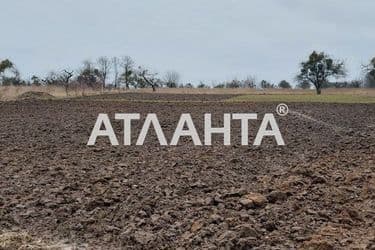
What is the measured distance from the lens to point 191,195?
22.3ft

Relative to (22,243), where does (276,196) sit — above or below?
above

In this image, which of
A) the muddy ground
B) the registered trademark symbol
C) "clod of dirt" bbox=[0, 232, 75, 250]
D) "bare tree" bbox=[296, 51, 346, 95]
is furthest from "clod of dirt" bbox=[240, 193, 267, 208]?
"bare tree" bbox=[296, 51, 346, 95]

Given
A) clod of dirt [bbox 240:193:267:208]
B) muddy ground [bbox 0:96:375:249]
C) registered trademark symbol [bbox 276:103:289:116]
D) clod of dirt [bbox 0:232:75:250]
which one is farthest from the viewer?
registered trademark symbol [bbox 276:103:289:116]

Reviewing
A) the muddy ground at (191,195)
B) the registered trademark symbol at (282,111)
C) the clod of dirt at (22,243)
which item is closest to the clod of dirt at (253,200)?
the muddy ground at (191,195)

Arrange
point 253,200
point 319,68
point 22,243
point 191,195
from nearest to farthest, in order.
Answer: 1. point 22,243
2. point 253,200
3. point 191,195
4. point 319,68

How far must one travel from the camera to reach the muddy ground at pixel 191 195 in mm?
5168

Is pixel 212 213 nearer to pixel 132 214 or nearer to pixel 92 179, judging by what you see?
pixel 132 214

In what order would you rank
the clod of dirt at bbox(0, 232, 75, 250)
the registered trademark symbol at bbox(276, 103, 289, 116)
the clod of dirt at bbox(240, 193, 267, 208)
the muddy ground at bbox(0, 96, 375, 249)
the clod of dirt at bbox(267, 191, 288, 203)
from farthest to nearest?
1. the registered trademark symbol at bbox(276, 103, 289, 116)
2. the clod of dirt at bbox(267, 191, 288, 203)
3. the clod of dirt at bbox(240, 193, 267, 208)
4. the clod of dirt at bbox(0, 232, 75, 250)
5. the muddy ground at bbox(0, 96, 375, 249)

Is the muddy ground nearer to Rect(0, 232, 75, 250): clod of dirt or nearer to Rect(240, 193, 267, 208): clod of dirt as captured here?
Rect(240, 193, 267, 208): clod of dirt

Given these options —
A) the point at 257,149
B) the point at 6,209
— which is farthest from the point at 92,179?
the point at 257,149

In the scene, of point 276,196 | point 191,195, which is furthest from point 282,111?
point 276,196

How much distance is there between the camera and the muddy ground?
5.17m

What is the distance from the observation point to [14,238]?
5.55 meters

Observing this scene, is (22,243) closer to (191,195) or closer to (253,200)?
(191,195)
